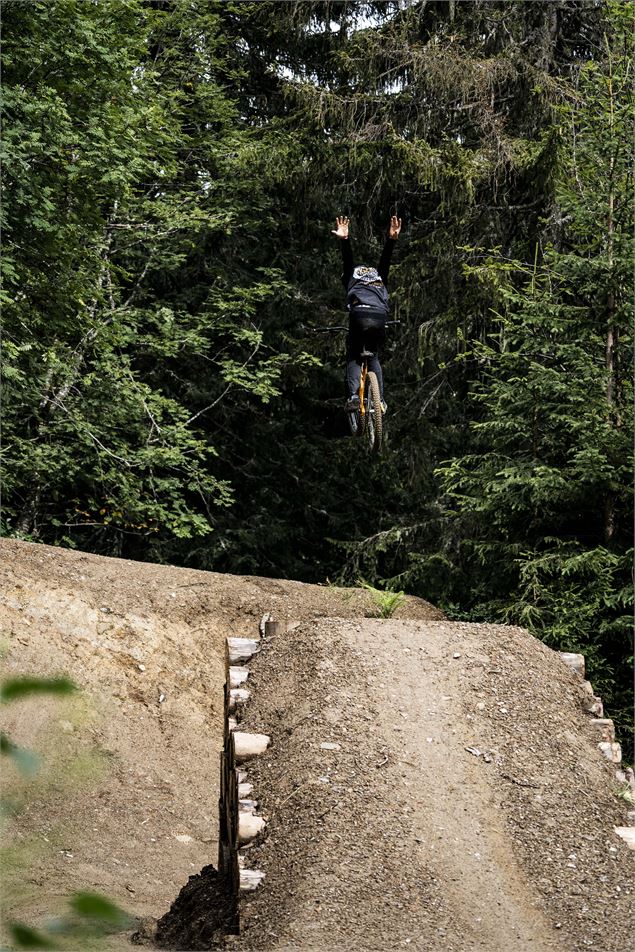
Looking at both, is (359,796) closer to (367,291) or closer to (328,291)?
(367,291)

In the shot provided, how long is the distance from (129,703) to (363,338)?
15.3 ft

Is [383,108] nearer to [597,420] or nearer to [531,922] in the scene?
[597,420]

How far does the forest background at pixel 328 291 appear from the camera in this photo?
1134 centimetres

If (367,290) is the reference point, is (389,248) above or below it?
above

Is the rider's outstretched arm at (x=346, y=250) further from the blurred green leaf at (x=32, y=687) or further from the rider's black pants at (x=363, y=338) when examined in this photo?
the blurred green leaf at (x=32, y=687)

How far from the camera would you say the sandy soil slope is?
8.60 m

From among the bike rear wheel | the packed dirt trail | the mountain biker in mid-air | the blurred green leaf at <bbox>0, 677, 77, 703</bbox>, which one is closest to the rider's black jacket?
the mountain biker in mid-air

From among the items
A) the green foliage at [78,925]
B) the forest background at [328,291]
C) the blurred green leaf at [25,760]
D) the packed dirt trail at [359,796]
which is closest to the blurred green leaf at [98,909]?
the green foliage at [78,925]

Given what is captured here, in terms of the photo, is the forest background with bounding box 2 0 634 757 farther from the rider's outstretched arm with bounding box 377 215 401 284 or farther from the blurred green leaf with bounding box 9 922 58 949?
the blurred green leaf with bounding box 9 922 58 949

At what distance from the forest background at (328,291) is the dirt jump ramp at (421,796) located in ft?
11.1

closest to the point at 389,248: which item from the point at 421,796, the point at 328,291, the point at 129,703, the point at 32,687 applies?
the point at 421,796

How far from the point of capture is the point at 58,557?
1239 cm

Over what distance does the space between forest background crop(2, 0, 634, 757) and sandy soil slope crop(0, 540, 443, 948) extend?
246 cm

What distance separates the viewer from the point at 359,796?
598 cm
